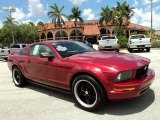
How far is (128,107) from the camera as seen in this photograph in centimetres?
536

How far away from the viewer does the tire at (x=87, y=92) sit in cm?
504

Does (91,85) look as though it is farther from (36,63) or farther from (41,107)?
(36,63)

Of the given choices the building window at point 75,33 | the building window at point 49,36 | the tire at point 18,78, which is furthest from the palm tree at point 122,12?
the tire at point 18,78

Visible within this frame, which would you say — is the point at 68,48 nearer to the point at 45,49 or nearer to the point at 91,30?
the point at 45,49

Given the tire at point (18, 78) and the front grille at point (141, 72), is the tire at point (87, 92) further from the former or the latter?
the tire at point (18, 78)

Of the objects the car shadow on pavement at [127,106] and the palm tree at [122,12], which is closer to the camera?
the car shadow on pavement at [127,106]

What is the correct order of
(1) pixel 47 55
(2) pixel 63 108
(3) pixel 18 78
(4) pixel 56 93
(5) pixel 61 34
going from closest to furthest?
(2) pixel 63 108 < (1) pixel 47 55 < (4) pixel 56 93 < (3) pixel 18 78 < (5) pixel 61 34

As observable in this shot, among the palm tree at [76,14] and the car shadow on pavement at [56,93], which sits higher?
the palm tree at [76,14]

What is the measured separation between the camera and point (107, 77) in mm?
4867

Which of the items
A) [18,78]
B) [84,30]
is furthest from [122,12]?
[18,78]

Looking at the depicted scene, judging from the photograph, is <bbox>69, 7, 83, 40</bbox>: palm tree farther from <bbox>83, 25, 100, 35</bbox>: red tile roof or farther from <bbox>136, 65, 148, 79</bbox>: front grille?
Answer: <bbox>136, 65, 148, 79</bbox>: front grille

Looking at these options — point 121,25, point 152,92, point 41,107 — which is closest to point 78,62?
point 41,107

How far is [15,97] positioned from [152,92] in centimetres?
350

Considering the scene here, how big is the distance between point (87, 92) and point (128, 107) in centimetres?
91
